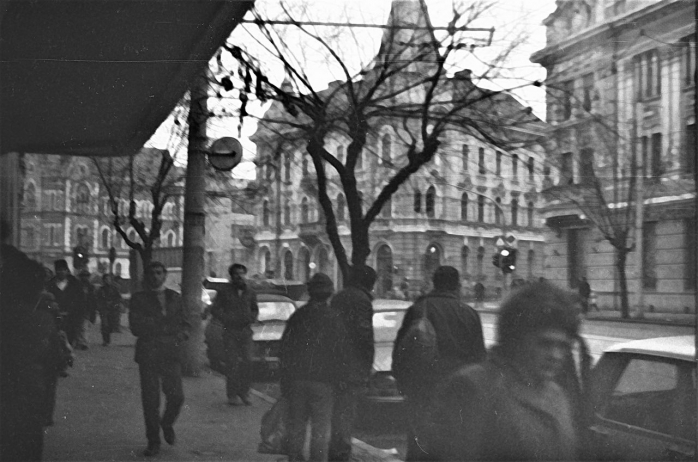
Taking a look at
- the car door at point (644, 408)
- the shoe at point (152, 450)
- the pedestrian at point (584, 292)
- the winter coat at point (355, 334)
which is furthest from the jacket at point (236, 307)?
the car door at point (644, 408)

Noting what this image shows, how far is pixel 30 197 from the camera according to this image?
10.3 feet

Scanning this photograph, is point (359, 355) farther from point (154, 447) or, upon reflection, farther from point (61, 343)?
point (61, 343)

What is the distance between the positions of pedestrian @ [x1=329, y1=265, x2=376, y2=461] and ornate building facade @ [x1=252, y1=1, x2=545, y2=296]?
58mm

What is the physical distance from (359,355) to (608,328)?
3.78 ft

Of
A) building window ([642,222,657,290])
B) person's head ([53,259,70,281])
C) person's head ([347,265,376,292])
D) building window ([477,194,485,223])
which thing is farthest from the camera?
building window ([642,222,657,290])

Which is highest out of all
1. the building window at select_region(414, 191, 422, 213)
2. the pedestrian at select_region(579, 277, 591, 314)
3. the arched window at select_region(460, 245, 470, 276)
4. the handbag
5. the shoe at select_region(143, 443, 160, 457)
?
the building window at select_region(414, 191, 422, 213)

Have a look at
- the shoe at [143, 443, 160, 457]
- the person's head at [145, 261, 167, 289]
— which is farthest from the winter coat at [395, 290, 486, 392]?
the shoe at [143, 443, 160, 457]

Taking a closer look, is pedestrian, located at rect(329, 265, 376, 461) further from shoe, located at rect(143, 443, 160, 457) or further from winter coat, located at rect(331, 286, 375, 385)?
shoe, located at rect(143, 443, 160, 457)

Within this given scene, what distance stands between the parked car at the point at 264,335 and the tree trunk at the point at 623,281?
4.82 ft

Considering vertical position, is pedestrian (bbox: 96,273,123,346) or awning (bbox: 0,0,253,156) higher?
awning (bbox: 0,0,253,156)

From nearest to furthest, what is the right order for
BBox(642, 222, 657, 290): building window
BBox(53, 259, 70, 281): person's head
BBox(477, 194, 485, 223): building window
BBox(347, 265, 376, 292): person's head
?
BBox(53, 259, 70, 281): person's head, BBox(347, 265, 376, 292): person's head, BBox(477, 194, 485, 223): building window, BBox(642, 222, 657, 290): building window

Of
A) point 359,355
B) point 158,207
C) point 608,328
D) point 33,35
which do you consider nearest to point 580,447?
point 608,328

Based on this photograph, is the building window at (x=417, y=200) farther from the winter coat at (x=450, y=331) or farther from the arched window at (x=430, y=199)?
the winter coat at (x=450, y=331)

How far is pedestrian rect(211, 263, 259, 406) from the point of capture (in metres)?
3.14
